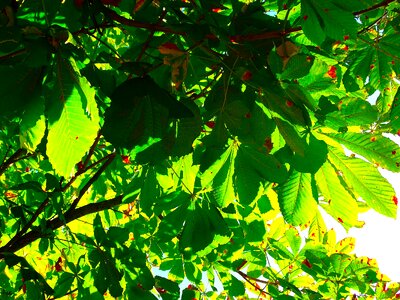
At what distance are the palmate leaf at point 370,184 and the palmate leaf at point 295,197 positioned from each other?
11 centimetres

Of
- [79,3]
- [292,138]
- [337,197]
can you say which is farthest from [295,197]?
[79,3]

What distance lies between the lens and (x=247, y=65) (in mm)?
1088

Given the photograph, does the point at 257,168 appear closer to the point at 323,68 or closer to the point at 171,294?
the point at 323,68

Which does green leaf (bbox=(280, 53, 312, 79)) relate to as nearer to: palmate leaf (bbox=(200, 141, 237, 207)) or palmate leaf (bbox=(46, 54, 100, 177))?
palmate leaf (bbox=(200, 141, 237, 207))

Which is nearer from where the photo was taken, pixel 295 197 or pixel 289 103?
pixel 289 103

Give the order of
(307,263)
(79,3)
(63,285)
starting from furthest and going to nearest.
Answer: (307,263)
(63,285)
(79,3)

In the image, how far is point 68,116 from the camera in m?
0.91

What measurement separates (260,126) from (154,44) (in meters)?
0.47

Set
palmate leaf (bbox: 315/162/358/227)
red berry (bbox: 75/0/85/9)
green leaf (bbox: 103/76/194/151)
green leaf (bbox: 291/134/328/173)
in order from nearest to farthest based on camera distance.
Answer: green leaf (bbox: 103/76/194/151)
red berry (bbox: 75/0/85/9)
green leaf (bbox: 291/134/328/173)
palmate leaf (bbox: 315/162/358/227)

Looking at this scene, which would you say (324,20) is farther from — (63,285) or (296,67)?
(63,285)

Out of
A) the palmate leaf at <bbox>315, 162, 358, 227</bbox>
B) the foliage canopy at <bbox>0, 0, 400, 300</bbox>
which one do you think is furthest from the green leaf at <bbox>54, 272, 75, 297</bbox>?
the palmate leaf at <bbox>315, 162, 358, 227</bbox>

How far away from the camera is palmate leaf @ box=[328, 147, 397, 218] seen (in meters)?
1.19

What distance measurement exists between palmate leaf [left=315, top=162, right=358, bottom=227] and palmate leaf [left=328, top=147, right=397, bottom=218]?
0.11 ft

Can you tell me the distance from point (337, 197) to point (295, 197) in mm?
116
